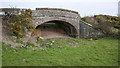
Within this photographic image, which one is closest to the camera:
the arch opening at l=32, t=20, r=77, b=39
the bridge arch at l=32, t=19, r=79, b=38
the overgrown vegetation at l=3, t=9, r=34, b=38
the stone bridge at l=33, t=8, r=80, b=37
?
the overgrown vegetation at l=3, t=9, r=34, b=38

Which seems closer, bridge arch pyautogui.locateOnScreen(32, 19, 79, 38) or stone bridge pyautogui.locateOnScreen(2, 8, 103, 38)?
stone bridge pyautogui.locateOnScreen(2, 8, 103, 38)

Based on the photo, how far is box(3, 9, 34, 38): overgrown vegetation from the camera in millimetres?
7684

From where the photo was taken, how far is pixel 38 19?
358 inches

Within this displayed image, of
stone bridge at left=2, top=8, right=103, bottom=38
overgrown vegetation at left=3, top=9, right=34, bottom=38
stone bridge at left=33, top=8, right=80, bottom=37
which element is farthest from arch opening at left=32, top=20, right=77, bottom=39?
overgrown vegetation at left=3, top=9, right=34, bottom=38

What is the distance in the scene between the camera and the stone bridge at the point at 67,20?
9172 mm

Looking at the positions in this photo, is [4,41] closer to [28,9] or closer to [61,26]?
[28,9]

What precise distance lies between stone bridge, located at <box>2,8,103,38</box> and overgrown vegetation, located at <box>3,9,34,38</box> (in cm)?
55

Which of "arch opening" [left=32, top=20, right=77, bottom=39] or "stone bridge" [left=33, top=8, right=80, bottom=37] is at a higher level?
"stone bridge" [left=33, top=8, right=80, bottom=37]

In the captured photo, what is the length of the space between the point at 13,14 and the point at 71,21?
5.49 metres

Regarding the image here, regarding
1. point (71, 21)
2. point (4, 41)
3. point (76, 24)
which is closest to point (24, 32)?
point (4, 41)

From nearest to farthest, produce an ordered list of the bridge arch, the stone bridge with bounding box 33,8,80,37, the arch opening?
the stone bridge with bounding box 33,8,80,37, the bridge arch, the arch opening

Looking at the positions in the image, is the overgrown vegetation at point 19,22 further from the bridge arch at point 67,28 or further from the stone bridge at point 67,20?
the bridge arch at point 67,28

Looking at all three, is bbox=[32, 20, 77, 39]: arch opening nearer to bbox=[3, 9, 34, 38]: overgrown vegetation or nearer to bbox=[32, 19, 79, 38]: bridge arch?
bbox=[32, 19, 79, 38]: bridge arch

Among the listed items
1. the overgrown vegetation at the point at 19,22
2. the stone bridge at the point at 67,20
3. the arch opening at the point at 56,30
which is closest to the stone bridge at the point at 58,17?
the stone bridge at the point at 67,20
